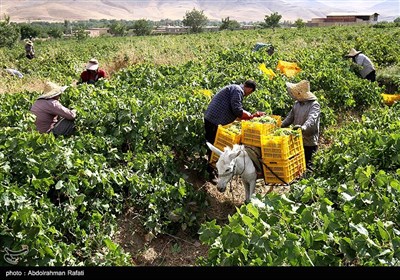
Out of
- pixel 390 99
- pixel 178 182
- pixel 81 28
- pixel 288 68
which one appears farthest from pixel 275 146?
pixel 81 28

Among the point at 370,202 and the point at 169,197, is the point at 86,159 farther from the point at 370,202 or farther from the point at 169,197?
the point at 370,202

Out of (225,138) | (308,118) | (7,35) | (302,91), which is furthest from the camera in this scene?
(7,35)

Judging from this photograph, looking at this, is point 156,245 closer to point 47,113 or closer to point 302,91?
point 47,113

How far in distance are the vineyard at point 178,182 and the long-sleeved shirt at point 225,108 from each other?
45cm

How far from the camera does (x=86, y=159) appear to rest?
15.6 feet

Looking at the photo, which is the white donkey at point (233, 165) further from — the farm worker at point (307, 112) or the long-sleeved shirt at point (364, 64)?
the long-sleeved shirt at point (364, 64)

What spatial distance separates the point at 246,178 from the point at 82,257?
2.17 m

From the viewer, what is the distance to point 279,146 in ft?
16.2

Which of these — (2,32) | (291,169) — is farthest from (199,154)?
(2,32)

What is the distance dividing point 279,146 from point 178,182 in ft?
4.81

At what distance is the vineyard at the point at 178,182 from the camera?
2918 mm

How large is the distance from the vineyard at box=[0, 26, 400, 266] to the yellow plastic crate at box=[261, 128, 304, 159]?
43 centimetres

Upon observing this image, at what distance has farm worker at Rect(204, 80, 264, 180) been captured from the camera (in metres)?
5.89

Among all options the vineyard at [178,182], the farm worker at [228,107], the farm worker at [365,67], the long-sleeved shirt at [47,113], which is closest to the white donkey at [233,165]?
the vineyard at [178,182]
